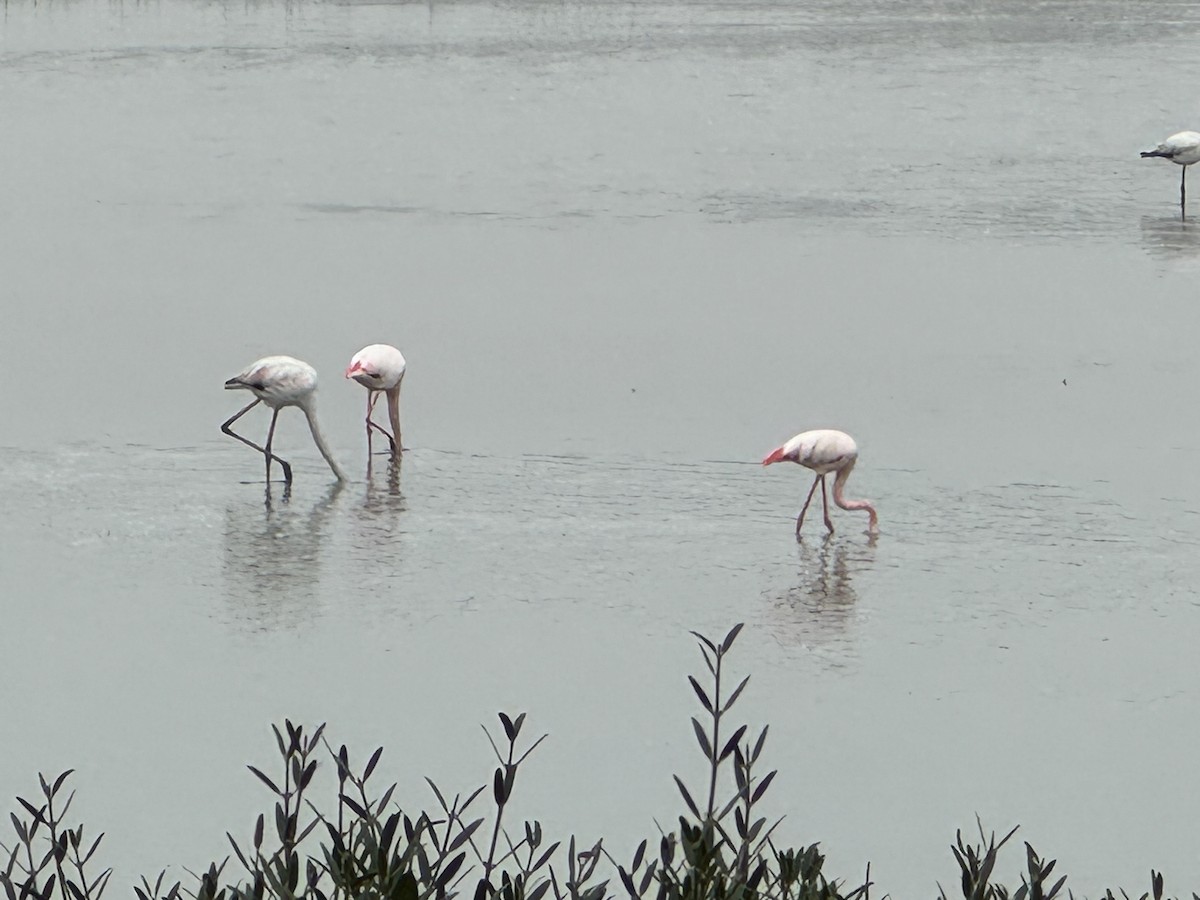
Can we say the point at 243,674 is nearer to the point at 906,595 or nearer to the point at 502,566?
the point at 502,566

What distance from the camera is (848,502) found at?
7.92 meters

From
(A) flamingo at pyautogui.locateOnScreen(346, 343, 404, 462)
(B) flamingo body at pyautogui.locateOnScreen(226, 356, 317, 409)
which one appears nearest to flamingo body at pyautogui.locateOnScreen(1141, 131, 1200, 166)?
(A) flamingo at pyautogui.locateOnScreen(346, 343, 404, 462)

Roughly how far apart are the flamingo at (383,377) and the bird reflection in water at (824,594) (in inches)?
79.3

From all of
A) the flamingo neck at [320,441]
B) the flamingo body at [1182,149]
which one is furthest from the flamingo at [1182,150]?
the flamingo neck at [320,441]

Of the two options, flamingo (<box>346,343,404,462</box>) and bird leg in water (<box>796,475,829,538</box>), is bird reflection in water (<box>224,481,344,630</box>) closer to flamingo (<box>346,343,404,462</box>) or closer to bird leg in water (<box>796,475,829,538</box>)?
flamingo (<box>346,343,404,462</box>)

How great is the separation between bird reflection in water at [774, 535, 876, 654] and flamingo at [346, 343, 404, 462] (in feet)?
6.61

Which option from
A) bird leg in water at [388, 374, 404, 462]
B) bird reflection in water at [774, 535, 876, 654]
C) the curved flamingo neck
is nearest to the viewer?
bird reflection in water at [774, 535, 876, 654]

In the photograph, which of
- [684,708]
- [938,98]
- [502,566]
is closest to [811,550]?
[502,566]

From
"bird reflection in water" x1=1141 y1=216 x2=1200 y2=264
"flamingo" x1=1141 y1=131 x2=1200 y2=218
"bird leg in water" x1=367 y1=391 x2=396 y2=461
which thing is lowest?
"bird leg in water" x1=367 y1=391 x2=396 y2=461

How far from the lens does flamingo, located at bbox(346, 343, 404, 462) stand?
8.89m

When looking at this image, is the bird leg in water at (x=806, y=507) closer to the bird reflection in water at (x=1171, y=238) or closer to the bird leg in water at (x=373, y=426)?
the bird leg in water at (x=373, y=426)

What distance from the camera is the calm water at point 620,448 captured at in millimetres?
5891

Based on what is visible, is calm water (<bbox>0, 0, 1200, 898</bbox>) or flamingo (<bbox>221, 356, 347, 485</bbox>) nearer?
calm water (<bbox>0, 0, 1200, 898</bbox>)

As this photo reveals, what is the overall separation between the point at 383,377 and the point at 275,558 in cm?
150
